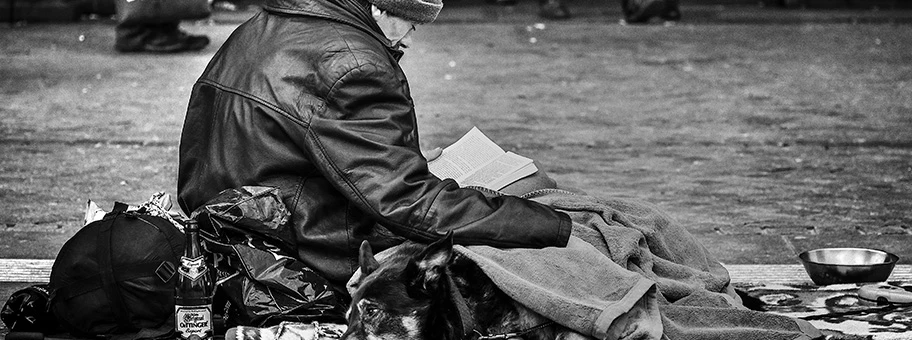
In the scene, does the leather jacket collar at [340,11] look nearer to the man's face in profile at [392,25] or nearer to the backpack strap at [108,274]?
the man's face in profile at [392,25]

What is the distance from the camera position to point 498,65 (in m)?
9.98

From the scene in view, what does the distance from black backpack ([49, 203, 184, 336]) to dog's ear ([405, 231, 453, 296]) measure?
708 mm

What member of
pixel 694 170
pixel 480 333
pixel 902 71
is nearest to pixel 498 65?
pixel 902 71

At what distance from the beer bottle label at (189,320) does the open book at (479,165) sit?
86 centimetres

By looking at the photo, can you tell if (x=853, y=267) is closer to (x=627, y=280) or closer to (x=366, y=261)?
(x=627, y=280)

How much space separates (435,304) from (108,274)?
912 millimetres

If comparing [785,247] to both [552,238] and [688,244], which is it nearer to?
[688,244]

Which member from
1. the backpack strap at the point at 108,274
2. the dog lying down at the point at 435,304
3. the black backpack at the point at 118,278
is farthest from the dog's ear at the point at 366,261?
the backpack strap at the point at 108,274

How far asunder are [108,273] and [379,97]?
883 millimetres

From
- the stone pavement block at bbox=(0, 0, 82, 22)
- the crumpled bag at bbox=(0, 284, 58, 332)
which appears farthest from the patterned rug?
the stone pavement block at bbox=(0, 0, 82, 22)

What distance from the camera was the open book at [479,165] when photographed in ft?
13.4

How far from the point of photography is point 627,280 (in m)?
3.53

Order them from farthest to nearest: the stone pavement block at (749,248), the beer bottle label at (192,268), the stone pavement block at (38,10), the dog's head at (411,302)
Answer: the stone pavement block at (38,10) < the stone pavement block at (749,248) < the beer bottle label at (192,268) < the dog's head at (411,302)

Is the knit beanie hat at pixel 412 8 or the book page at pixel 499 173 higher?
the knit beanie hat at pixel 412 8
